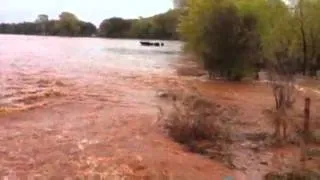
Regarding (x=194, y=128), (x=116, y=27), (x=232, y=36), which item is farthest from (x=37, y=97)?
(x=116, y=27)

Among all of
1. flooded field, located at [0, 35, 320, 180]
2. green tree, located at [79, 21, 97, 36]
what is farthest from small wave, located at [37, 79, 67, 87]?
green tree, located at [79, 21, 97, 36]

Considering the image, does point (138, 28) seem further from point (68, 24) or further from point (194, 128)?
point (194, 128)

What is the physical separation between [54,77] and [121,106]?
48.0ft

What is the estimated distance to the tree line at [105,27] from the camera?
5886 inches

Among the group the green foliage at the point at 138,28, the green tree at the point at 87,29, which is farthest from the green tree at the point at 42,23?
the green foliage at the point at 138,28

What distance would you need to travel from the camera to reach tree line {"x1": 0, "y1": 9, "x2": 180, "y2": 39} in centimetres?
14950

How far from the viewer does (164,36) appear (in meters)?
153

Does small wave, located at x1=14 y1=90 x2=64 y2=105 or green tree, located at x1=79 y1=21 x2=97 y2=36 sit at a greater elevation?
green tree, located at x1=79 y1=21 x2=97 y2=36

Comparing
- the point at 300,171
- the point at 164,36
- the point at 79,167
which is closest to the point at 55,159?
the point at 79,167

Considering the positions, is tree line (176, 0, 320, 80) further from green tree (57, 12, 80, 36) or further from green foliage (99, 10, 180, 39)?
green tree (57, 12, 80, 36)

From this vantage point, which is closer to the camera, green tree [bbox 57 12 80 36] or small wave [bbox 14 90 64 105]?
small wave [bbox 14 90 64 105]

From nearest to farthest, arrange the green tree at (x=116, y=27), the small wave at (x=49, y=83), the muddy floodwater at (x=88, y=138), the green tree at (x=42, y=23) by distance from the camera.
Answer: the muddy floodwater at (x=88, y=138), the small wave at (x=49, y=83), the green tree at (x=116, y=27), the green tree at (x=42, y=23)

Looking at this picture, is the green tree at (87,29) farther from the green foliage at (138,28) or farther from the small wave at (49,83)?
the small wave at (49,83)

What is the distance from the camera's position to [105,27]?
17412 centimetres
